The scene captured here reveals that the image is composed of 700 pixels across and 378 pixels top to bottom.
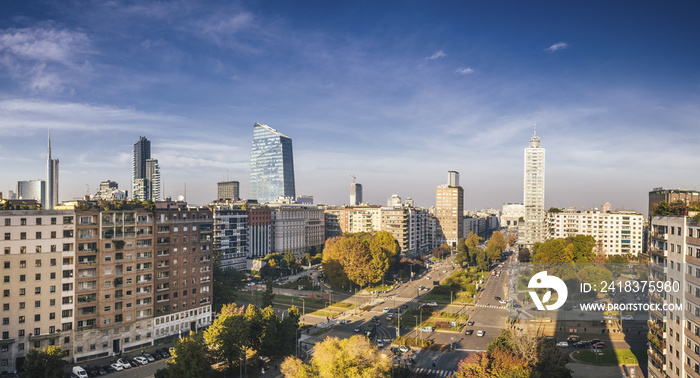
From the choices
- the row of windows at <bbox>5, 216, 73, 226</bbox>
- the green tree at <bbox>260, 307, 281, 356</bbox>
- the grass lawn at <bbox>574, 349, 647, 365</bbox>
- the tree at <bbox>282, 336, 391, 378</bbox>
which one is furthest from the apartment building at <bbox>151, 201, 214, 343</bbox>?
the grass lawn at <bbox>574, 349, 647, 365</bbox>

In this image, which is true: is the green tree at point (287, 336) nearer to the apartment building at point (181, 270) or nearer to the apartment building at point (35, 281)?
the apartment building at point (181, 270)

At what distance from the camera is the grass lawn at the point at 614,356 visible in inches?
2116

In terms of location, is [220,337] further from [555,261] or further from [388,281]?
[555,261]

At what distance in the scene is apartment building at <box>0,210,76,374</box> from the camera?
1966 inches

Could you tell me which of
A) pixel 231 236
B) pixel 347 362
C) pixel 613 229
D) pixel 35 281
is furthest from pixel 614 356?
pixel 613 229

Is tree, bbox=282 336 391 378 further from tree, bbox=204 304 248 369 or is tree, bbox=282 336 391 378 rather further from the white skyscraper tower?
the white skyscraper tower

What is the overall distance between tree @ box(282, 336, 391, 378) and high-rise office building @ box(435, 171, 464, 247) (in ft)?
514

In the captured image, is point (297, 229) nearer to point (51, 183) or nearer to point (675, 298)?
point (51, 183)

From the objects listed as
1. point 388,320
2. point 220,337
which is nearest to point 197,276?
point 220,337

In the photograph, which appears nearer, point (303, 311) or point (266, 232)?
point (303, 311)

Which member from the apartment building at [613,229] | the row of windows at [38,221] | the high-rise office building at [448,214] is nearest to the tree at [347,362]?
the row of windows at [38,221]

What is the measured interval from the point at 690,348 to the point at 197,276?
195ft

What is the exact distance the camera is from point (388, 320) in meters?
73.2

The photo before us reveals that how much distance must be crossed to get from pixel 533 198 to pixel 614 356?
117 meters
